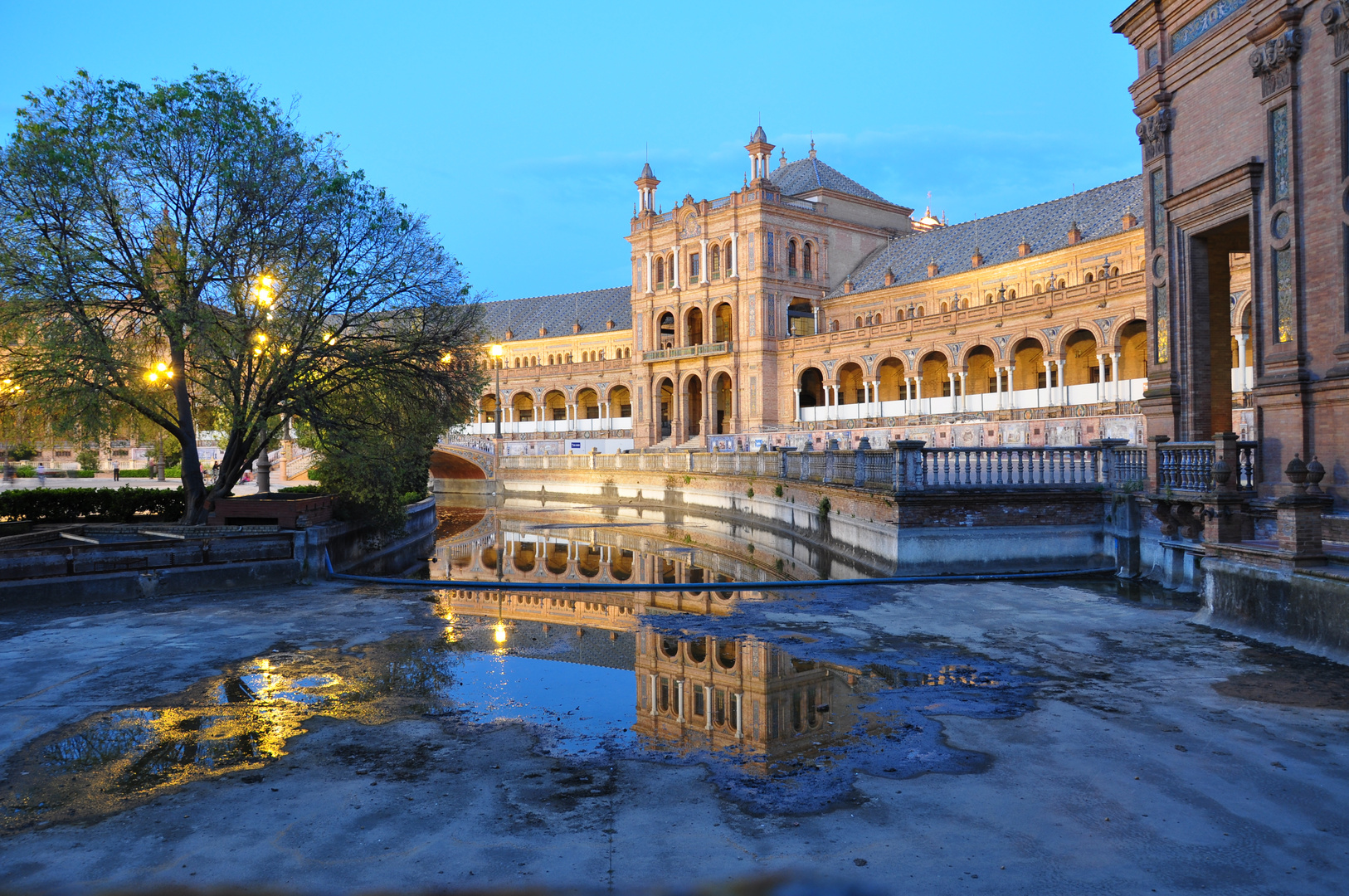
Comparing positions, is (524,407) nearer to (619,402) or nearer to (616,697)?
(619,402)

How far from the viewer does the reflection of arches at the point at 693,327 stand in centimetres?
6644

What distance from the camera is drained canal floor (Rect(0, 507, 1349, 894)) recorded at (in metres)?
4.87

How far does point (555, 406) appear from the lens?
82.5 meters

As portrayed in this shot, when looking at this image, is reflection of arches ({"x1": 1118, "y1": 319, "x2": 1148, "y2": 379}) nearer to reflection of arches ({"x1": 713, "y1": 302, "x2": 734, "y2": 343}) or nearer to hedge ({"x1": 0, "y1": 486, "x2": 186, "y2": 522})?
reflection of arches ({"x1": 713, "y1": 302, "x2": 734, "y2": 343})

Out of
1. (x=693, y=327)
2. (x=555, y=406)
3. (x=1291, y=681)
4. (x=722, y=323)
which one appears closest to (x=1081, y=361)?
(x=722, y=323)

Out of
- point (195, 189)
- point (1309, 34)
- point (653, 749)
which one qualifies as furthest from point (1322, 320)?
point (195, 189)

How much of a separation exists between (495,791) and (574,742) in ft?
3.81

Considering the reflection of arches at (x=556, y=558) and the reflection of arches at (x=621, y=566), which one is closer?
the reflection of arches at (x=621, y=566)

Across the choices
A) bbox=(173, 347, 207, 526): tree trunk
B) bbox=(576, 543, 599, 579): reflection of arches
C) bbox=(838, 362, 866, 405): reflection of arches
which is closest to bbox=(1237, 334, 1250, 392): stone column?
bbox=(576, 543, 599, 579): reflection of arches

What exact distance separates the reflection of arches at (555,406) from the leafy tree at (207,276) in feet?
198

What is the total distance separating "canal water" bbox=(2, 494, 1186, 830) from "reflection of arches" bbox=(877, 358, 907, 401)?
43.9 metres

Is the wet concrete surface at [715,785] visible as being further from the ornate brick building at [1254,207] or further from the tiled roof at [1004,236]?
the tiled roof at [1004,236]

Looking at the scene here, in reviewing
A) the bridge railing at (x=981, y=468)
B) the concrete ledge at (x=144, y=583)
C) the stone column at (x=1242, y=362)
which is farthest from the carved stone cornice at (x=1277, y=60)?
the stone column at (x=1242, y=362)

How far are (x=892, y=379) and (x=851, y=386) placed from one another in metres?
3.63
